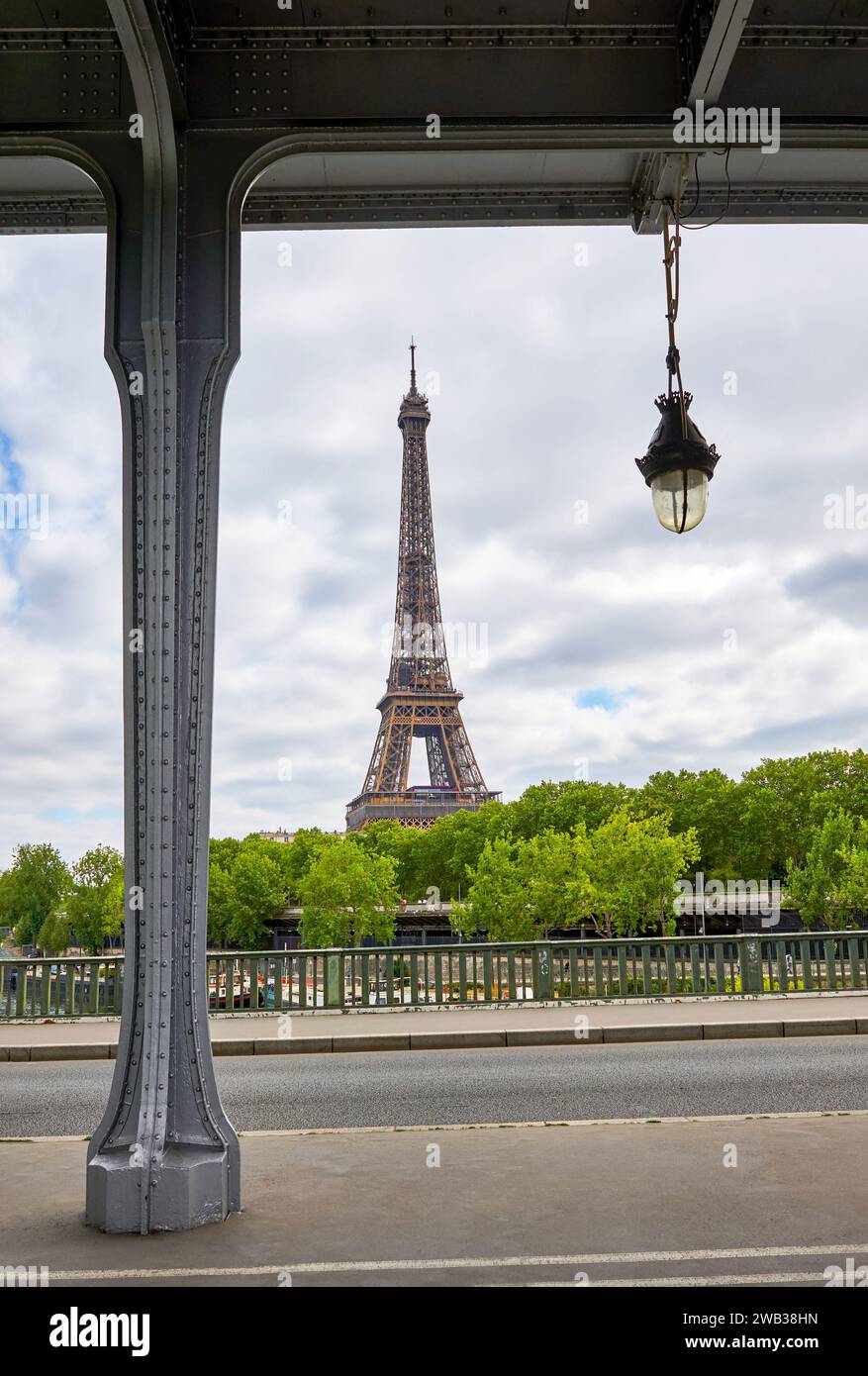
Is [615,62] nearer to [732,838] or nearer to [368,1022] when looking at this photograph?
[368,1022]

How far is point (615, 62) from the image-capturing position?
535 centimetres

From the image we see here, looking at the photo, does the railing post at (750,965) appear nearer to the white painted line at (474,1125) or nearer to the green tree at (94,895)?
the white painted line at (474,1125)

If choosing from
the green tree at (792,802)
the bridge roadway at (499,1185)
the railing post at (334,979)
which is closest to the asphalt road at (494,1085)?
the bridge roadway at (499,1185)

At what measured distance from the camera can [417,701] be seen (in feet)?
234

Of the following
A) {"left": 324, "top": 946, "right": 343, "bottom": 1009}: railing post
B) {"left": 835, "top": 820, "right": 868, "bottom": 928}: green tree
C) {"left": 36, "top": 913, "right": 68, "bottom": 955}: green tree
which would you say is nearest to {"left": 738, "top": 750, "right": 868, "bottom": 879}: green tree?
{"left": 835, "top": 820, "right": 868, "bottom": 928}: green tree

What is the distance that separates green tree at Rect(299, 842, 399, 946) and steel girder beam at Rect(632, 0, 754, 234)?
50.4 m

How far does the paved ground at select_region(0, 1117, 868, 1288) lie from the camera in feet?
13.5

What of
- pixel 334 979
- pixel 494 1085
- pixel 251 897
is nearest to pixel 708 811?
pixel 251 897

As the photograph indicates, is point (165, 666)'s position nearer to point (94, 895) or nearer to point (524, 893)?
point (524, 893)

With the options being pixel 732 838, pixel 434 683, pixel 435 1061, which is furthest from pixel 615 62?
pixel 434 683

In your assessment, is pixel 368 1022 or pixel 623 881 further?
pixel 623 881

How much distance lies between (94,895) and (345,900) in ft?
42.7

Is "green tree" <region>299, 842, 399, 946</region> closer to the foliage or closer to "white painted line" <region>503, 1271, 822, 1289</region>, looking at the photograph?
the foliage
